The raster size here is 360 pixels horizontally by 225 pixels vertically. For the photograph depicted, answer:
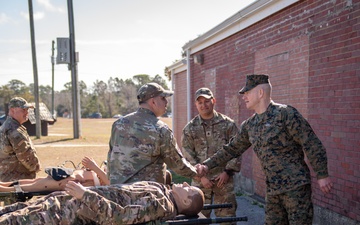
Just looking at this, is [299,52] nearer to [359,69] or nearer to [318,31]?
[318,31]

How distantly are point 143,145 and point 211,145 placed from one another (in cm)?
146

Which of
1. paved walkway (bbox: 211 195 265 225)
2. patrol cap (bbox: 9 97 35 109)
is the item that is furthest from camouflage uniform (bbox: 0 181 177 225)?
paved walkway (bbox: 211 195 265 225)

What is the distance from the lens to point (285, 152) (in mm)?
3275

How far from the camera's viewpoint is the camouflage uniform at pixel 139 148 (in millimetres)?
3246

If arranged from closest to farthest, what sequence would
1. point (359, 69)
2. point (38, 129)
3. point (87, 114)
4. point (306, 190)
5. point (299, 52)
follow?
point (306, 190)
point (359, 69)
point (299, 52)
point (38, 129)
point (87, 114)

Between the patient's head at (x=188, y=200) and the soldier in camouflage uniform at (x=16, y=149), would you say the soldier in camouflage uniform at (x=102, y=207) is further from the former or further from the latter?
the soldier in camouflage uniform at (x=16, y=149)

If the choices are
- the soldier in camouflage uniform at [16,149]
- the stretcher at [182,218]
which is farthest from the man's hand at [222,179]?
the soldier in camouflage uniform at [16,149]

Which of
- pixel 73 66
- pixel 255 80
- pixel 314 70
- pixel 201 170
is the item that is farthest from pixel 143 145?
pixel 73 66

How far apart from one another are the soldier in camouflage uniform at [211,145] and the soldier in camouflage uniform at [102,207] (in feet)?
3.51

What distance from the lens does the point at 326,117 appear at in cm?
461

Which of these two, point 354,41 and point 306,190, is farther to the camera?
point 354,41

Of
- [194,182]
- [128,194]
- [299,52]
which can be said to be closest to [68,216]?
[128,194]

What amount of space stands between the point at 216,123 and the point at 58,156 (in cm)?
997

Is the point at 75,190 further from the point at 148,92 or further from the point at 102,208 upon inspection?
the point at 148,92
